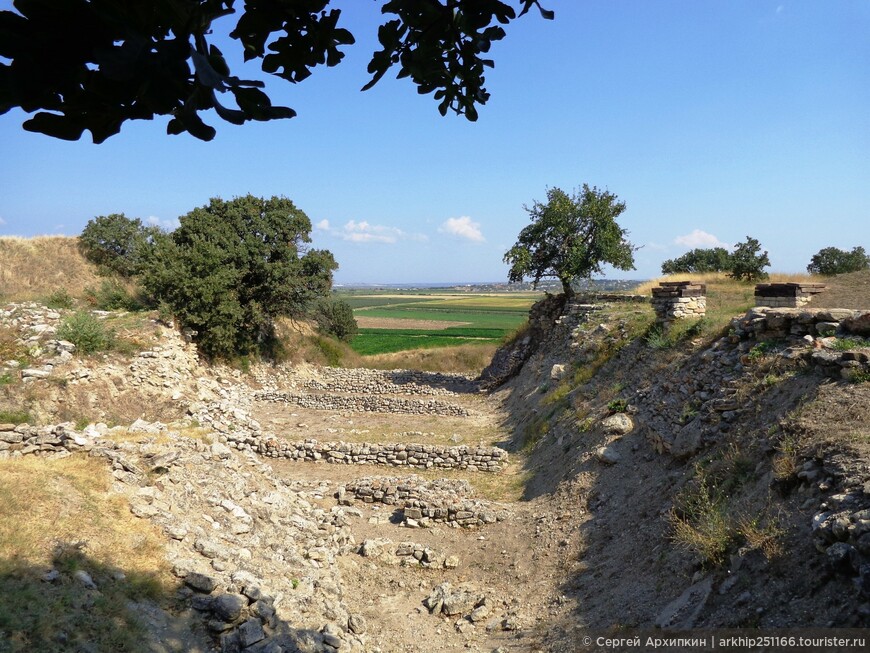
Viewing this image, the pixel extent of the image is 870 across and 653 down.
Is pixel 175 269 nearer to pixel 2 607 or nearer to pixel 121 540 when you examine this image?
pixel 121 540

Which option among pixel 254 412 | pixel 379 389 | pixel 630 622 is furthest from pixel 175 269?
pixel 630 622

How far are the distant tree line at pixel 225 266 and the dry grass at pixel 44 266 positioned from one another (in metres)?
0.89

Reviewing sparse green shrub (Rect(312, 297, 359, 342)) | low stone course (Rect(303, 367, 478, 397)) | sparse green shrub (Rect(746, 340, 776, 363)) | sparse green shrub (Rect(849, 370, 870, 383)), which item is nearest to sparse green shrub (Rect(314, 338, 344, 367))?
sparse green shrub (Rect(312, 297, 359, 342))

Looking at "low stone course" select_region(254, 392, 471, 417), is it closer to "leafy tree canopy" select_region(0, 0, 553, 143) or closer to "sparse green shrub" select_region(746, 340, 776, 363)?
"sparse green shrub" select_region(746, 340, 776, 363)

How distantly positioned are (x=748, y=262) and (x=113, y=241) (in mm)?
36201

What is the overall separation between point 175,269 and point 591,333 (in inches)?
706

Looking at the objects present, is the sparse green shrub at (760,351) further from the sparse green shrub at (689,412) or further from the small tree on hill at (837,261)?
the small tree on hill at (837,261)

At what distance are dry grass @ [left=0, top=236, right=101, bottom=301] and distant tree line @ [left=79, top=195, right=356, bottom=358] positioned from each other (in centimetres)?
89

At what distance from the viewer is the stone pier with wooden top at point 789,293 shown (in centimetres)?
1072

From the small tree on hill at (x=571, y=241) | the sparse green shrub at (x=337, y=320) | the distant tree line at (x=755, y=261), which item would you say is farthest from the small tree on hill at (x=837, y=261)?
the sparse green shrub at (x=337, y=320)

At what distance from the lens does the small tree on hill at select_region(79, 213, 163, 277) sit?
28.5 m

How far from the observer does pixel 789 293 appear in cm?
1086

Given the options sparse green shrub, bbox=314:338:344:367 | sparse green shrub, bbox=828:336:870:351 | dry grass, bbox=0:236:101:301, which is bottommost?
sparse green shrub, bbox=314:338:344:367

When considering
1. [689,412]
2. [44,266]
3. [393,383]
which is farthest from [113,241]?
[689,412]
